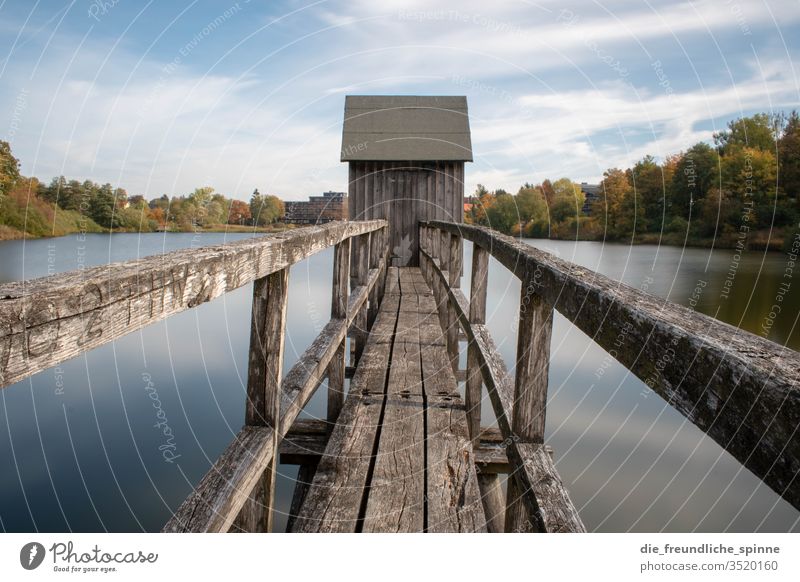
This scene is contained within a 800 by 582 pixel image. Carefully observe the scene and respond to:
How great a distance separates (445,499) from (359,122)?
1419 centimetres

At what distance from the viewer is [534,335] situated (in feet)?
7.39

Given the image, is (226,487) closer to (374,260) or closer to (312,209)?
(374,260)

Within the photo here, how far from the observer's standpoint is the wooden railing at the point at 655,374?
2.34 feet

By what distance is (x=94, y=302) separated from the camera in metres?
0.94

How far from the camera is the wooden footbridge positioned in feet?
2.65

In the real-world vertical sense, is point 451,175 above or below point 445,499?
above

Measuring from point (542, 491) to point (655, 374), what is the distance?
3.51 ft

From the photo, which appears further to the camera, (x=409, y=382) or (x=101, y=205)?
(x=101, y=205)

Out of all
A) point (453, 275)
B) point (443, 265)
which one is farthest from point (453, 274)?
point (443, 265)

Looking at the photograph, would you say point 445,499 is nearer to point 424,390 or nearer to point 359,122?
point 424,390

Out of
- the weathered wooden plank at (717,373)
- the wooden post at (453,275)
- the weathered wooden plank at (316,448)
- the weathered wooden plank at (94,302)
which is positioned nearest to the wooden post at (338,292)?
the weathered wooden plank at (316,448)

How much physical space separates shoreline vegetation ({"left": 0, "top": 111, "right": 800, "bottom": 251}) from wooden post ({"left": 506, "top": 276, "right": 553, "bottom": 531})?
6.99 m

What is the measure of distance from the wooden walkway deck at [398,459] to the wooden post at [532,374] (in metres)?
0.34
